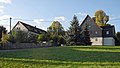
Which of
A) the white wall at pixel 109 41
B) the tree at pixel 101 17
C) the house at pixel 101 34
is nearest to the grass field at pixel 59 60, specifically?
the white wall at pixel 109 41

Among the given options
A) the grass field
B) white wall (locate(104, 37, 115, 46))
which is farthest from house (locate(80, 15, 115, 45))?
the grass field

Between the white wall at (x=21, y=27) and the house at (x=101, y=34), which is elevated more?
the white wall at (x=21, y=27)

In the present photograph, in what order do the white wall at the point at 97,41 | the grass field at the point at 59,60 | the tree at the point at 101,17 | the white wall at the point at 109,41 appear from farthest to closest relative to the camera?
the tree at the point at 101,17
the white wall at the point at 97,41
the white wall at the point at 109,41
the grass field at the point at 59,60

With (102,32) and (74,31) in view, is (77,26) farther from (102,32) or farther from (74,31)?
(102,32)

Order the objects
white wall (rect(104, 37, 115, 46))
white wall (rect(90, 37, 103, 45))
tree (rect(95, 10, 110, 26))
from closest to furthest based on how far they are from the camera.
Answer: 1. white wall (rect(104, 37, 115, 46))
2. white wall (rect(90, 37, 103, 45))
3. tree (rect(95, 10, 110, 26))

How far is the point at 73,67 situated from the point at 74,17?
171 ft

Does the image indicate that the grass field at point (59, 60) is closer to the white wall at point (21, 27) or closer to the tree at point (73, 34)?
the tree at point (73, 34)

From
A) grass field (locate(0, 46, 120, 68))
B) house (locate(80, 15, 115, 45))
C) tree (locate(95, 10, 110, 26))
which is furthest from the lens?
tree (locate(95, 10, 110, 26))

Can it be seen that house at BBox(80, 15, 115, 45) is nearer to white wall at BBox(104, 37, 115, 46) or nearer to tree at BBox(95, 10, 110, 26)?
white wall at BBox(104, 37, 115, 46)

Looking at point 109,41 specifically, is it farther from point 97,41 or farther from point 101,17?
point 101,17

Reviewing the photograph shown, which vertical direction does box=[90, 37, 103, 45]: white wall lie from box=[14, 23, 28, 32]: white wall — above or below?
below

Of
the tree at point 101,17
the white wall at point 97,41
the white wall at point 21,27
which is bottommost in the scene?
the white wall at point 97,41

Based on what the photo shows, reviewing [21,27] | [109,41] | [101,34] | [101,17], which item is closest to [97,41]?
[101,34]

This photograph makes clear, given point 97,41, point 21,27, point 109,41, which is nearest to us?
point 109,41
